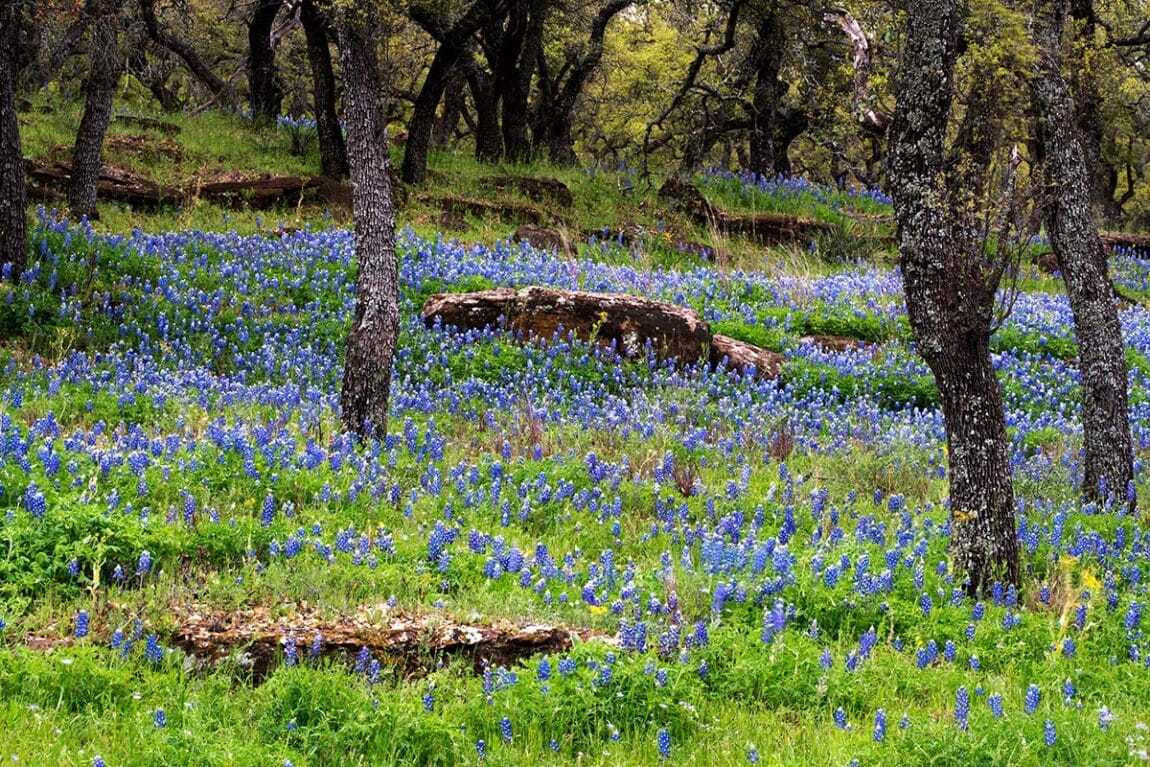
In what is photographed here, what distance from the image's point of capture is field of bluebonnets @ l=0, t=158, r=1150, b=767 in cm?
507

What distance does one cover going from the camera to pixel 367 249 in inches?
391

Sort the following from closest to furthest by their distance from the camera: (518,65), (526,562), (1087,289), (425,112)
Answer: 1. (526,562)
2. (1087,289)
3. (425,112)
4. (518,65)

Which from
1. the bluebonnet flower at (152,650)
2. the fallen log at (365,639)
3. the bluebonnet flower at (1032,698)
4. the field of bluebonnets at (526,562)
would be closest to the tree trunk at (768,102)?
the field of bluebonnets at (526,562)

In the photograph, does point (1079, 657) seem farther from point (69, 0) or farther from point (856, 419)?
point (69, 0)

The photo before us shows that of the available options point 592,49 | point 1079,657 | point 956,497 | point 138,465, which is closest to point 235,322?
point 138,465

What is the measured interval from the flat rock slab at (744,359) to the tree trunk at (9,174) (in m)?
8.05

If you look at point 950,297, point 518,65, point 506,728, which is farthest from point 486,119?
point 506,728

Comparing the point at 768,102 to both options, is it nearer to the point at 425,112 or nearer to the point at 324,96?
the point at 425,112

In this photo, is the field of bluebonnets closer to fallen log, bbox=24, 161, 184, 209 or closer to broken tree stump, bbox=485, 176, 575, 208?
fallen log, bbox=24, 161, 184, 209

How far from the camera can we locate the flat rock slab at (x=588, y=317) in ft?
45.4

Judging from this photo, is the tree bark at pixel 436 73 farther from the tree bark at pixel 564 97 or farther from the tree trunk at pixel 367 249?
the tree trunk at pixel 367 249

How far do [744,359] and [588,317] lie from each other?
1935 mm

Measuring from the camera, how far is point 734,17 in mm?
23078

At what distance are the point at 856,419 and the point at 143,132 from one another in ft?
49.6
